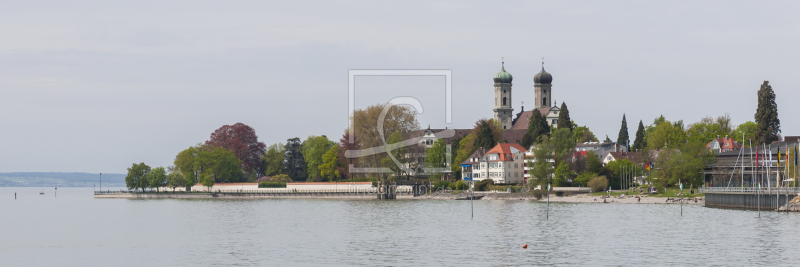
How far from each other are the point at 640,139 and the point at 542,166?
42.9 metres

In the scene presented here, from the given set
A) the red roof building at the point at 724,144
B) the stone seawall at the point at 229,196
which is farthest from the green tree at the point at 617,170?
the stone seawall at the point at 229,196

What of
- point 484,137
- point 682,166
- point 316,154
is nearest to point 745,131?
point 484,137

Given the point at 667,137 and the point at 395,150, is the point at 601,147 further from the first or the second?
the point at 395,150

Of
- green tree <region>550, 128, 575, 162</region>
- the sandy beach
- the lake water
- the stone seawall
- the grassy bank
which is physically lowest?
the lake water

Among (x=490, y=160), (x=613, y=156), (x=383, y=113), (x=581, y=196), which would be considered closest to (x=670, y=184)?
(x=581, y=196)

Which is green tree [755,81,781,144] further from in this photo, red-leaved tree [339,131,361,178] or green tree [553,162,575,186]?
red-leaved tree [339,131,361,178]

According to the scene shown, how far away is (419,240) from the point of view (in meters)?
51.5

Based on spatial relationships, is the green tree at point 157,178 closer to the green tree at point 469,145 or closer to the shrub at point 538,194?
the green tree at point 469,145

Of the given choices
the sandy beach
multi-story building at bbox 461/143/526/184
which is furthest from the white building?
the sandy beach

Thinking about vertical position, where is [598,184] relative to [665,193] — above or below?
above

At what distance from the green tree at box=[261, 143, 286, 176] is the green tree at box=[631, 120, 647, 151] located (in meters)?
62.2

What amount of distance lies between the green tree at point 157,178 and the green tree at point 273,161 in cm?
1803

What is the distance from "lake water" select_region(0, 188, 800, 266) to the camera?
41719mm

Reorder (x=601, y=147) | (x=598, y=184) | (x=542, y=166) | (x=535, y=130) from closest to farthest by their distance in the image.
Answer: (x=598, y=184) → (x=542, y=166) → (x=535, y=130) → (x=601, y=147)
